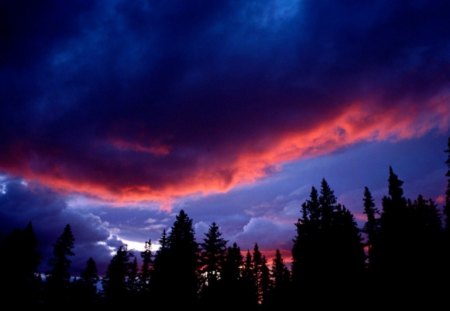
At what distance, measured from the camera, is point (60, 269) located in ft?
141

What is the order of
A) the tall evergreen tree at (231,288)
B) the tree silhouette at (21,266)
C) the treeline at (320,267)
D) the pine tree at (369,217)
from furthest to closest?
the pine tree at (369,217)
the tall evergreen tree at (231,288)
the tree silhouette at (21,266)
the treeline at (320,267)

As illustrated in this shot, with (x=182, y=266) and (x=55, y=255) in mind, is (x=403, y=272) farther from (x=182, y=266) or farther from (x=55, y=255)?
(x=55, y=255)

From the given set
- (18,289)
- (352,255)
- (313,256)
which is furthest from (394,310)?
(18,289)

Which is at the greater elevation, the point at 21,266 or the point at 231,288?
the point at 21,266

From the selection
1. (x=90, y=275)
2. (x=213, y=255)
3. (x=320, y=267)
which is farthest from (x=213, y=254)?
(x=90, y=275)

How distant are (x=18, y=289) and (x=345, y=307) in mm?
32226

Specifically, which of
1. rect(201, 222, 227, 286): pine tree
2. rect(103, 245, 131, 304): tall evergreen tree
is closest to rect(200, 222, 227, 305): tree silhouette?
rect(201, 222, 227, 286): pine tree

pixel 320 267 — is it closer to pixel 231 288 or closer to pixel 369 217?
pixel 231 288

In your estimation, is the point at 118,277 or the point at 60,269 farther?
the point at 118,277

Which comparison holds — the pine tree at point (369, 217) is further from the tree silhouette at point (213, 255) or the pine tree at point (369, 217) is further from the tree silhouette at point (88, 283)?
the tree silhouette at point (88, 283)

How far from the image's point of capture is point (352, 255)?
32656mm

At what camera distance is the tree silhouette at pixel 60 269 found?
42688 millimetres

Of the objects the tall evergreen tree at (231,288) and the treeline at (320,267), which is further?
the tall evergreen tree at (231,288)

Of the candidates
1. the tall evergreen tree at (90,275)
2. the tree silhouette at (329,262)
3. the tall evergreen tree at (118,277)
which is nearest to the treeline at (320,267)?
the tree silhouette at (329,262)
